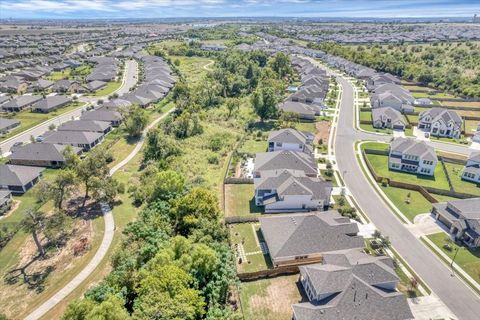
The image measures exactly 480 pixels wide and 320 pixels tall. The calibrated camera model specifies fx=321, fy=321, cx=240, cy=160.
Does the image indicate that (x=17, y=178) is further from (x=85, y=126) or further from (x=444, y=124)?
(x=444, y=124)

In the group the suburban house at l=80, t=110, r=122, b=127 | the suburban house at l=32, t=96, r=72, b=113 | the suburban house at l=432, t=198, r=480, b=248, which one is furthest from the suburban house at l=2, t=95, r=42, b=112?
the suburban house at l=432, t=198, r=480, b=248

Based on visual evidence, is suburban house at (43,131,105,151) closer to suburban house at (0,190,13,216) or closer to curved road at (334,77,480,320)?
suburban house at (0,190,13,216)

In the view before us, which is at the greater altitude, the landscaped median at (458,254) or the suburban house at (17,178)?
the suburban house at (17,178)

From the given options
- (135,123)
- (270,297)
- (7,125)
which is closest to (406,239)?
(270,297)

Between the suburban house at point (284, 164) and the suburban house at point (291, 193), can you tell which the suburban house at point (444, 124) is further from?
the suburban house at point (291, 193)

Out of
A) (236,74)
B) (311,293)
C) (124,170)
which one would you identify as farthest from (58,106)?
(311,293)

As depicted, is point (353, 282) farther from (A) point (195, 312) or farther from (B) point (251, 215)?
(B) point (251, 215)

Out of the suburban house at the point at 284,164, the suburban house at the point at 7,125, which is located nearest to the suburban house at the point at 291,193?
the suburban house at the point at 284,164
